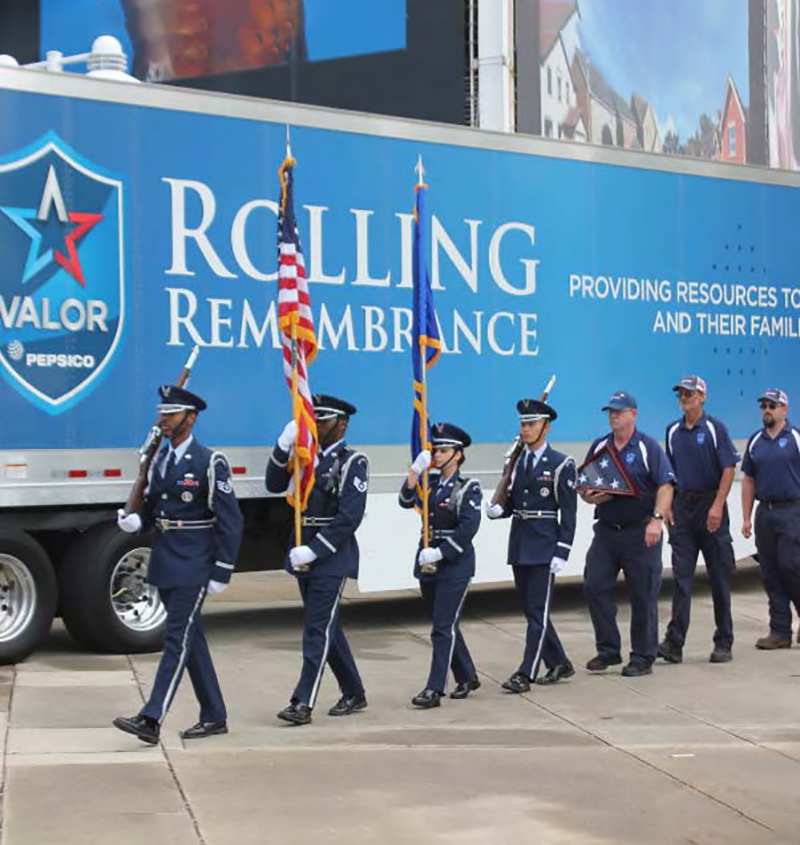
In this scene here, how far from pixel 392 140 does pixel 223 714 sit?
537 centimetres

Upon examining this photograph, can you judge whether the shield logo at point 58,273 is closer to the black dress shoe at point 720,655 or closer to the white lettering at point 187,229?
the white lettering at point 187,229

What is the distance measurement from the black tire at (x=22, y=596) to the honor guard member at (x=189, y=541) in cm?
237

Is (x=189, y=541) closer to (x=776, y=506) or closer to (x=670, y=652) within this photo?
(x=670, y=652)

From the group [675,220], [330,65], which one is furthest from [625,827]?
[330,65]

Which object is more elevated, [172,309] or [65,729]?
[172,309]

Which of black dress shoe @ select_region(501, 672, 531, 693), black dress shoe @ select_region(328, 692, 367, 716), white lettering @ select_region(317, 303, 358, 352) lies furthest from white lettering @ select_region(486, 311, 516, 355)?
black dress shoe @ select_region(328, 692, 367, 716)

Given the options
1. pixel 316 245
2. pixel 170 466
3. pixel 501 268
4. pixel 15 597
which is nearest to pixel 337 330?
pixel 316 245

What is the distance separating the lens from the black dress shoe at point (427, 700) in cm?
938

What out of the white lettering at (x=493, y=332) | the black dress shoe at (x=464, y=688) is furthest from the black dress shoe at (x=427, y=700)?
the white lettering at (x=493, y=332)

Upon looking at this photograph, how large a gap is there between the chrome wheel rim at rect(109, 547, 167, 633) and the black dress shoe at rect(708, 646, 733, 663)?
3.72 metres

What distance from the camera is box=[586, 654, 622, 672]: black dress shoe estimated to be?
10.6 metres

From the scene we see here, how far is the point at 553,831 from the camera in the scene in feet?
22.2

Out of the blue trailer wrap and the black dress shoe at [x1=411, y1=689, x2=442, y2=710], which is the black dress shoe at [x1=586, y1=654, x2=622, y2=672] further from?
the blue trailer wrap

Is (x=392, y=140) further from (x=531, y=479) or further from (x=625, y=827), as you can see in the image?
(x=625, y=827)
